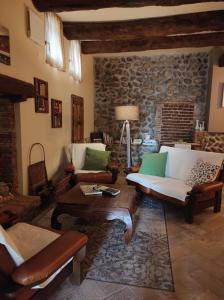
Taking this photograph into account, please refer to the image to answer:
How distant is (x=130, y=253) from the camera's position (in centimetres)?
222

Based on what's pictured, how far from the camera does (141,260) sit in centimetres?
211

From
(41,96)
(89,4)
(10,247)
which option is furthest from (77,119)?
(10,247)

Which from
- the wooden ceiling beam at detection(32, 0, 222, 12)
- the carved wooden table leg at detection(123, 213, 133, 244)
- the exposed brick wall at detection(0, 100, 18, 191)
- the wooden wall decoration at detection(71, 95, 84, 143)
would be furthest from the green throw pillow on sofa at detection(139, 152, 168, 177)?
the wooden ceiling beam at detection(32, 0, 222, 12)

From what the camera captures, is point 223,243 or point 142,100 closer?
point 223,243

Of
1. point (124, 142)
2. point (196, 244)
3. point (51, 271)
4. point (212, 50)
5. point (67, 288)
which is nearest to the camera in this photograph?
point (51, 271)

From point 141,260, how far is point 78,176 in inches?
73.1

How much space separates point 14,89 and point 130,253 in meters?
2.09

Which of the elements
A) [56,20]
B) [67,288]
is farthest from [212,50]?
[67,288]

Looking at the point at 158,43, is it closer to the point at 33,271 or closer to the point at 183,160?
the point at 183,160

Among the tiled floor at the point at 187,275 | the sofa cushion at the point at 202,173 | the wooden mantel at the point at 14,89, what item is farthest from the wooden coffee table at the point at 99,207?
the wooden mantel at the point at 14,89

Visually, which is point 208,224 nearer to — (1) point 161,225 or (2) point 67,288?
(1) point 161,225

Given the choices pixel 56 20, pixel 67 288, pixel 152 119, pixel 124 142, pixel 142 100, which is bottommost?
pixel 67 288

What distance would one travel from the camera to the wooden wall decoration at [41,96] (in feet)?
10.4

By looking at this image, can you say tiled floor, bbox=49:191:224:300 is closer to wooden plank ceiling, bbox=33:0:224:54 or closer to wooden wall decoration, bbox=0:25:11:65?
wooden wall decoration, bbox=0:25:11:65
